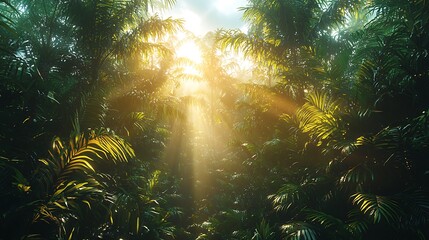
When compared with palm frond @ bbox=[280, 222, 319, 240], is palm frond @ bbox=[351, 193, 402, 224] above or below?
above

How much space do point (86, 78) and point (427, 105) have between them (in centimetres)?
622

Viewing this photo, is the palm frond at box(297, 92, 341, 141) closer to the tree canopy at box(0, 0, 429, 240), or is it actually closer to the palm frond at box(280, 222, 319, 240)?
the tree canopy at box(0, 0, 429, 240)

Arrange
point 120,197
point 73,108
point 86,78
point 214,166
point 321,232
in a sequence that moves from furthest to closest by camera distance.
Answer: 1. point 214,166
2. point 86,78
3. point 73,108
4. point 321,232
5. point 120,197

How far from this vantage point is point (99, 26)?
547cm

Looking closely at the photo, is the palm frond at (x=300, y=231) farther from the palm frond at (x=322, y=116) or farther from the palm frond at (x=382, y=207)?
the palm frond at (x=322, y=116)

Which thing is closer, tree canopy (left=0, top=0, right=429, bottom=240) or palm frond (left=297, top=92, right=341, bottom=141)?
tree canopy (left=0, top=0, right=429, bottom=240)

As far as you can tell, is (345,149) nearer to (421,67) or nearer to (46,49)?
(421,67)

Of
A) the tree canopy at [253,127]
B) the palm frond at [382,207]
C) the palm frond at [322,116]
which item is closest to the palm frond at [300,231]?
the tree canopy at [253,127]

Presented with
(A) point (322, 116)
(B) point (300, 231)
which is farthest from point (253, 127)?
(B) point (300, 231)

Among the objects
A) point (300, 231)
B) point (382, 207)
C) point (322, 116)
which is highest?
point (322, 116)

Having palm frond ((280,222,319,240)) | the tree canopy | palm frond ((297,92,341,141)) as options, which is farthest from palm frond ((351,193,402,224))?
palm frond ((297,92,341,141))

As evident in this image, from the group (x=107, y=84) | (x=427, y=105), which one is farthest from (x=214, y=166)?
(x=427, y=105)

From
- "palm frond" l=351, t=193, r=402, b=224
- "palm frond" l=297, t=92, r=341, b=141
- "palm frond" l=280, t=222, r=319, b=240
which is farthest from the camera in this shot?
"palm frond" l=297, t=92, r=341, b=141

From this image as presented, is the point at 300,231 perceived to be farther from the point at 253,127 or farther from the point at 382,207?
the point at 253,127
